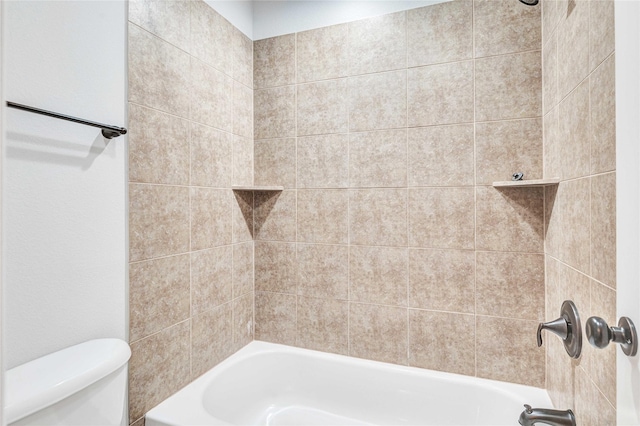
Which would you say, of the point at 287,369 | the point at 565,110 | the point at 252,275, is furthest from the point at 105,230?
the point at 565,110

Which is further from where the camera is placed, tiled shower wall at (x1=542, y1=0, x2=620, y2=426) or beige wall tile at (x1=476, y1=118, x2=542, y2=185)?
beige wall tile at (x1=476, y1=118, x2=542, y2=185)

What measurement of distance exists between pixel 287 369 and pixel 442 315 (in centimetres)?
94

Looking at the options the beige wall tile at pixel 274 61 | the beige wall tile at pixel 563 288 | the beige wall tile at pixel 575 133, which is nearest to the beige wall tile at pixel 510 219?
the beige wall tile at pixel 563 288

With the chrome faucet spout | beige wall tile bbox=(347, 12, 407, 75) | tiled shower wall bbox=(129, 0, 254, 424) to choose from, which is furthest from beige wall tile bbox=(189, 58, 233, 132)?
the chrome faucet spout

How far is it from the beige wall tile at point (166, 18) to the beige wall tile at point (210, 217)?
0.68m

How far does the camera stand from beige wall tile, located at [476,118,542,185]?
5.35ft

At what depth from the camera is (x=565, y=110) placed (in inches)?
50.4

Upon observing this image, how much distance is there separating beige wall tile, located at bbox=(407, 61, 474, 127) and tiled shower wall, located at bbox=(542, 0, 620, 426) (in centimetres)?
33

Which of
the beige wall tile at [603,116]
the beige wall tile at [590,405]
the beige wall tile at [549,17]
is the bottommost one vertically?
the beige wall tile at [590,405]

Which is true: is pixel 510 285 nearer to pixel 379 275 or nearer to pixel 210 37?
pixel 379 275

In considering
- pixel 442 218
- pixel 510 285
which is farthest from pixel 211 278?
pixel 510 285

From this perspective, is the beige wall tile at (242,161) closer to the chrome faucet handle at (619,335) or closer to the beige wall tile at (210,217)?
the beige wall tile at (210,217)

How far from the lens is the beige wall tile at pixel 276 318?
2109 millimetres

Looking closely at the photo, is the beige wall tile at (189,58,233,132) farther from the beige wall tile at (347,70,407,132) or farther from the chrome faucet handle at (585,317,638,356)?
the chrome faucet handle at (585,317,638,356)
